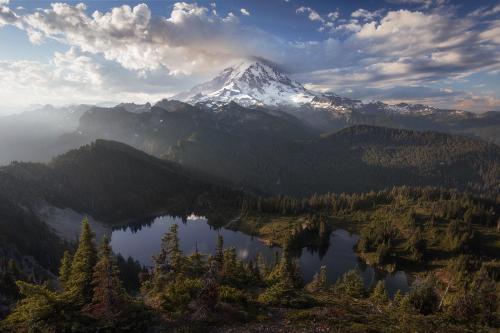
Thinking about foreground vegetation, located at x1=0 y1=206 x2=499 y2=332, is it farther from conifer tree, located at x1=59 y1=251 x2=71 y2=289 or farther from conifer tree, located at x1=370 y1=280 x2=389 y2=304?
conifer tree, located at x1=370 y1=280 x2=389 y2=304

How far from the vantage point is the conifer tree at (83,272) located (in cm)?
3989

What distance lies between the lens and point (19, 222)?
157 metres

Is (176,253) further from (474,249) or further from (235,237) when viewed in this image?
(474,249)

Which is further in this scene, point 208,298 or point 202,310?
point 208,298

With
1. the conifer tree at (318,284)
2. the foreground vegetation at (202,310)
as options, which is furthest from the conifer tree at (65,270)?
the conifer tree at (318,284)

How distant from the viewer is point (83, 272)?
140ft

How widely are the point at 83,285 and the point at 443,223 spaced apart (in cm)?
19686

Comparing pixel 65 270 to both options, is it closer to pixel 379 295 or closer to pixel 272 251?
pixel 379 295

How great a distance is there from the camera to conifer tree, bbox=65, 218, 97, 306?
3989 cm

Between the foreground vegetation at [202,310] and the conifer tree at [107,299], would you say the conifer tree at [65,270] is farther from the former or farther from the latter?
the conifer tree at [107,299]

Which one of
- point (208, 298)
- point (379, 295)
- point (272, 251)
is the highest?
point (208, 298)

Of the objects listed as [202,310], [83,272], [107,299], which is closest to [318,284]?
[202,310]

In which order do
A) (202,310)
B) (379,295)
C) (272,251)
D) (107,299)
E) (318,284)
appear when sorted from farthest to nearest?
1. (272,251)
2. (318,284)
3. (379,295)
4. (202,310)
5. (107,299)

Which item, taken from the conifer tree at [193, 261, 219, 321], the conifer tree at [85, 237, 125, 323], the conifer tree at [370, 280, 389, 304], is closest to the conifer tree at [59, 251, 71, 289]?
the conifer tree at [85, 237, 125, 323]
